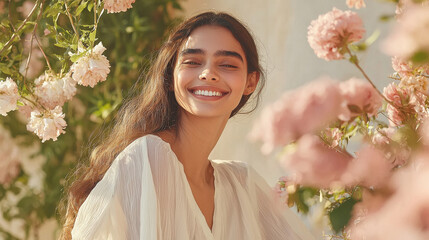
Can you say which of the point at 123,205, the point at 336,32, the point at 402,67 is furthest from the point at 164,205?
the point at 336,32

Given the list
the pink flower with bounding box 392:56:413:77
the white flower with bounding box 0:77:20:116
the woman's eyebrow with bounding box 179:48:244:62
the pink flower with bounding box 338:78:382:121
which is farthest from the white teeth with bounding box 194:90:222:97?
the pink flower with bounding box 338:78:382:121

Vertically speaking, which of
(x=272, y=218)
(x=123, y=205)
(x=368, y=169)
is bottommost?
(x=272, y=218)

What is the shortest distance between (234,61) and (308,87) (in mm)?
1187

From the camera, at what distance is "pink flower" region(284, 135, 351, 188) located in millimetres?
575

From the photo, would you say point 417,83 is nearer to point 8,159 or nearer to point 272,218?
point 272,218

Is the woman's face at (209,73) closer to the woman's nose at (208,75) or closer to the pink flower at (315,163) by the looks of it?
the woman's nose at (208,75)

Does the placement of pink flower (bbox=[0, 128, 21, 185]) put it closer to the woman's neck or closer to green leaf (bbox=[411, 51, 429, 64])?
the woman's neck

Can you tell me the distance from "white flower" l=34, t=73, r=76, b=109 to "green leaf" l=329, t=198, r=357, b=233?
989 mm

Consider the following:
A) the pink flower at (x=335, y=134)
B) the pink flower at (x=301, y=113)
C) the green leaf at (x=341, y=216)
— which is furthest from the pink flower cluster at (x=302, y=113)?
the pink flower at (x=335, y=134)

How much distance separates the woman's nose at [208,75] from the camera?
1.72 metres

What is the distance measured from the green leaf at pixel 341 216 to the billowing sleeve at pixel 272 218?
104cm

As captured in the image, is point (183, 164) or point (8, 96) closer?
point (8, 96)

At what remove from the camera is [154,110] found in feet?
6.31

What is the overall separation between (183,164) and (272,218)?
33 centimetres
